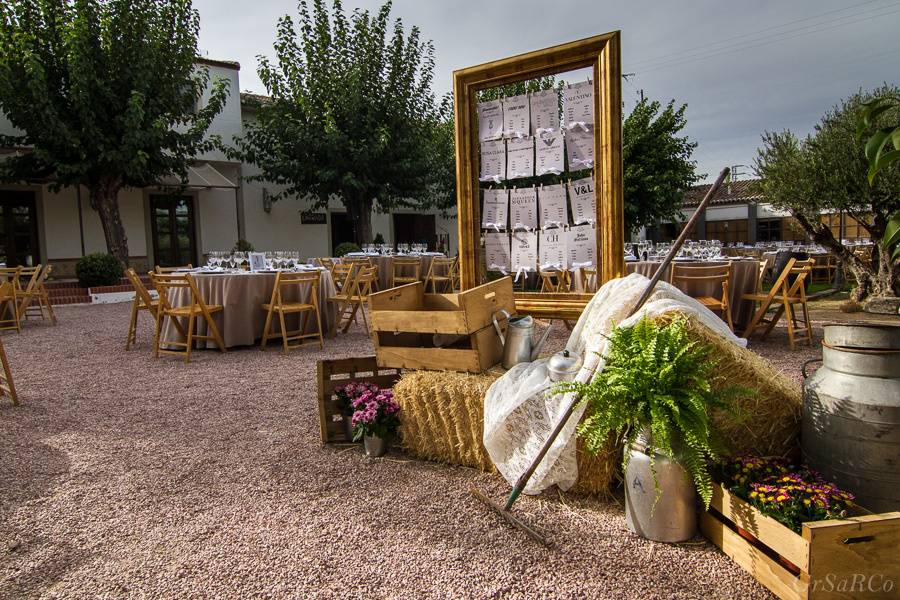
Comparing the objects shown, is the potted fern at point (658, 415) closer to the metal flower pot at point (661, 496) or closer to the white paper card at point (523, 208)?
the metal flower pot at point (661, 496)

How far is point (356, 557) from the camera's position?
202 centimetres

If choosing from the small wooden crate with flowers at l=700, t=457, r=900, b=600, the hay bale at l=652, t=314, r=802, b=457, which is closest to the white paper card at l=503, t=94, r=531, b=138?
the hay bale at l=652, t=314, r=802, b=457

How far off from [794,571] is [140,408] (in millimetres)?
3983

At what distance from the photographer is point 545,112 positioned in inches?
130

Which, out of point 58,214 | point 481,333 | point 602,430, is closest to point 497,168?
point 481,333

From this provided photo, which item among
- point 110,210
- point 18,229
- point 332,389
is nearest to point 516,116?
point 332,389

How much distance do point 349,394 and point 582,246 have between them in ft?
5.27

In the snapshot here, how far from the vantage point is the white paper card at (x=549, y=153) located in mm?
3279

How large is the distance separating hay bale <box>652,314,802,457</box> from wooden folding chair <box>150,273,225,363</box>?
4.66 metres

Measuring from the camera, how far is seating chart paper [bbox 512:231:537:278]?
349 cm

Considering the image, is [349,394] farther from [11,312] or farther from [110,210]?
[110,210]

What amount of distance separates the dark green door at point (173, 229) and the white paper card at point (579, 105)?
15.0 m

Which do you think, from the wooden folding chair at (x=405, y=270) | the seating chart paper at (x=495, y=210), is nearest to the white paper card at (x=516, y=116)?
the seating chart paper at (x=495, y=210)

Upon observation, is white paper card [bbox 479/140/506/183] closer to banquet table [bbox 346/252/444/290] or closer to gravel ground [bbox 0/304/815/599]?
gravel ground [bbox 0/304/815/599]
